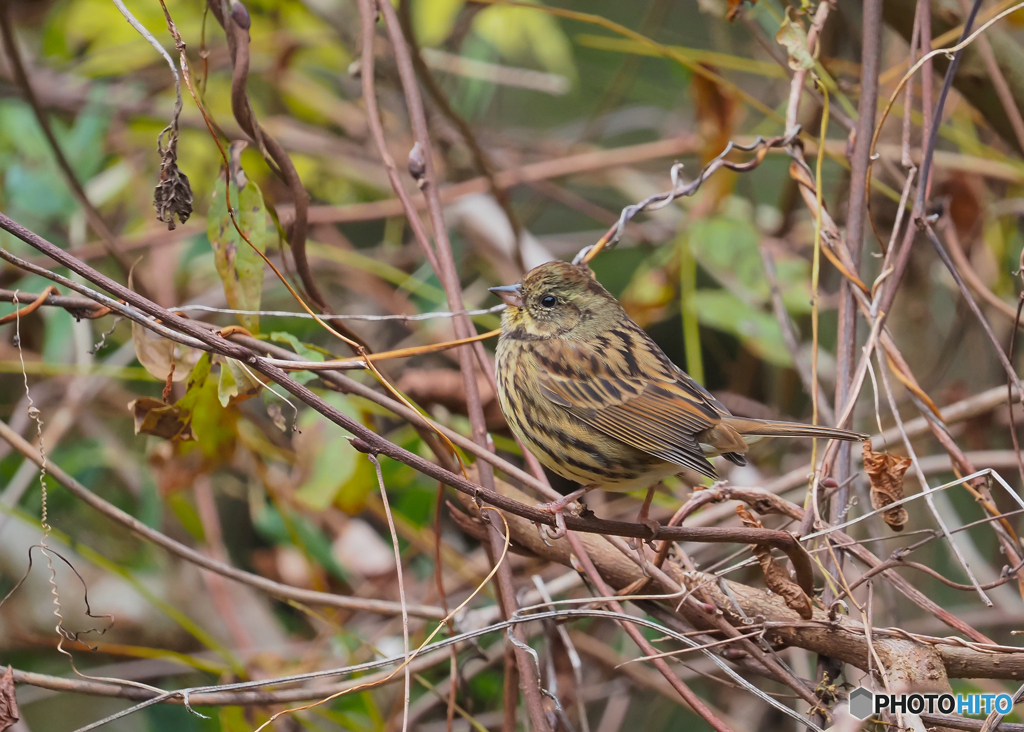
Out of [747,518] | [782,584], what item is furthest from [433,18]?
[782,584]

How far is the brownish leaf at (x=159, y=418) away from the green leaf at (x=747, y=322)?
1918 mm

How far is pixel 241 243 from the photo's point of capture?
78.5 inches

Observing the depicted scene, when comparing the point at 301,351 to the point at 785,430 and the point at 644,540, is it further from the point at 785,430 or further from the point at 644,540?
the point at 785,430

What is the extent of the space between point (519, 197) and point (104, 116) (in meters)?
2.68

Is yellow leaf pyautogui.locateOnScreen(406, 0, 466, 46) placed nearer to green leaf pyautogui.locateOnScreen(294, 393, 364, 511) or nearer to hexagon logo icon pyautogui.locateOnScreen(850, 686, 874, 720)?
green leaf pyautogui.locateOnScreen(294, 393, 364, 511)

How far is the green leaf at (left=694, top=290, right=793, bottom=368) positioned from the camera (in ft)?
10.6

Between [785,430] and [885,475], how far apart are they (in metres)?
0.33

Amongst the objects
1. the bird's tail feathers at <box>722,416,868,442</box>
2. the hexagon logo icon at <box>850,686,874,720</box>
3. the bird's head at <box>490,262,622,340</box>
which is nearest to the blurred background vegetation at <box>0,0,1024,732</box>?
the bird's head at <box>490,262,622,340</box>

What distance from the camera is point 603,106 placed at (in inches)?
159

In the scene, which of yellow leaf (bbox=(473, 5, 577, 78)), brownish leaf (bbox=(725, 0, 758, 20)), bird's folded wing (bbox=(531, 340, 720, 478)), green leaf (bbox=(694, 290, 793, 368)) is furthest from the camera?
yellow leaf (bbox=(473, 5, 577, 78))

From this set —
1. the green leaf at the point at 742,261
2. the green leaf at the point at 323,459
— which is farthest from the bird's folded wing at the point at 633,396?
the green leaf at the point at 742,261

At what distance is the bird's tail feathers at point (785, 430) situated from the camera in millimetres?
1939

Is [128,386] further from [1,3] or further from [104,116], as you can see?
[1,3]

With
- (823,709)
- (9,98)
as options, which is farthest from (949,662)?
(9,98)
